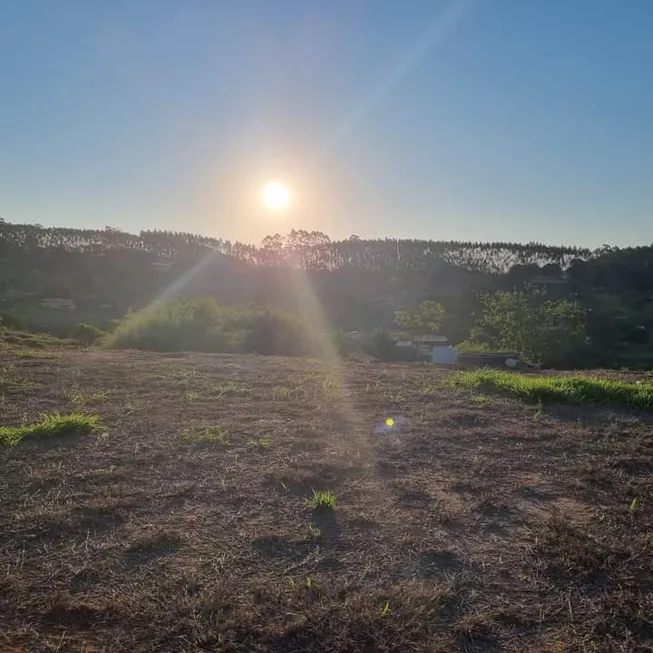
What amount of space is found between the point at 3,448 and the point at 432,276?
4344cm

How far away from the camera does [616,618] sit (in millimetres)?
1724

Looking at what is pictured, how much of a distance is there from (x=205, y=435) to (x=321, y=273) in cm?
4204

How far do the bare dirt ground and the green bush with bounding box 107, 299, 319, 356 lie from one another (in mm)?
9916

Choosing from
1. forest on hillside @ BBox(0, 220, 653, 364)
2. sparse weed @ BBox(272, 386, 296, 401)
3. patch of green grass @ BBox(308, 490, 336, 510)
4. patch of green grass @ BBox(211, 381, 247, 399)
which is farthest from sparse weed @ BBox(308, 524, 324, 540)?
forest on hillside @ BBox(0, 220, 653, 364)

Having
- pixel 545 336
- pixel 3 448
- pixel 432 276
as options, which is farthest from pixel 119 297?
pixel 3 448

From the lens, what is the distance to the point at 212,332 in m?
14.9

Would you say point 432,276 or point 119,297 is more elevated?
point 432,276

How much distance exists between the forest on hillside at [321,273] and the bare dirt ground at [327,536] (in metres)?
24.6

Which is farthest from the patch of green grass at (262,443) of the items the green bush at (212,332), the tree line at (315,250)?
the tree line at (315,250)

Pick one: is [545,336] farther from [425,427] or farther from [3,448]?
[3,448]

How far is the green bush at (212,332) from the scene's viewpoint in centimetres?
1425

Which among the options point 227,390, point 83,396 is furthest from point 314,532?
point 83,396

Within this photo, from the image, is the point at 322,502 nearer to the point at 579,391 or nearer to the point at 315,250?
the point at 579,391

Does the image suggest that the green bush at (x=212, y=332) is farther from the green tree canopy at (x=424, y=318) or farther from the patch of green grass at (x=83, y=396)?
the patch of green grass at (x=83, y=396)
